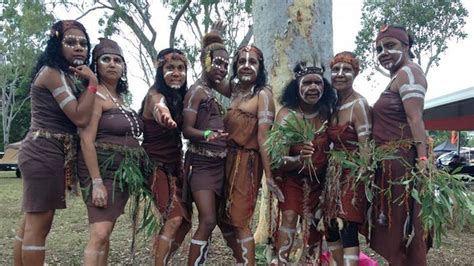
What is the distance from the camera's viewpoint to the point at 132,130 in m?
4.01

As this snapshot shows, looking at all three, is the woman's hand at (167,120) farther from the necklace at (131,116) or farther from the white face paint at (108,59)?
the white face paint at (108,59)

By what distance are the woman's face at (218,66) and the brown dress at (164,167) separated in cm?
47

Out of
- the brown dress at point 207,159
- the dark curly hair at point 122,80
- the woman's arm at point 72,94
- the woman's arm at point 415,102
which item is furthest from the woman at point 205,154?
the woman's arm at point 415,102

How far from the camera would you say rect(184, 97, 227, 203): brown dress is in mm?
4227

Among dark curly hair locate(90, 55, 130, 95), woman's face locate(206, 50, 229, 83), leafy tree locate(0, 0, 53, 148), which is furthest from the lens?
leafy tree locate(0, 0, 53, 148)

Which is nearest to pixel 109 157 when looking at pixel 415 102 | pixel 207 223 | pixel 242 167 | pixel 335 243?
pixel 207 223

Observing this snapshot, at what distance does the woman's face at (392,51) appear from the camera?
399 centimetres

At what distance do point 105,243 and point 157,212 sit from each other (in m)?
0.58

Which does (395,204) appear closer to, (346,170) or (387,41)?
(346,170)

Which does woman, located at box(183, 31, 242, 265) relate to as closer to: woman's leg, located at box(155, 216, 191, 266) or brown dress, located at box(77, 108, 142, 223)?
woman's leg, located at box(155, 216, 191, 266)

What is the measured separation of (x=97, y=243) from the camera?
3734mm

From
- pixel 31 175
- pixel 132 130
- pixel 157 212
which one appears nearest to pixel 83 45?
pixel 132 130

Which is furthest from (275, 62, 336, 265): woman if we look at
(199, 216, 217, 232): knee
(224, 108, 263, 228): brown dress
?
(199, 216, 217, 232): knee

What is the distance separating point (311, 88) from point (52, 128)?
2051 millimetres
